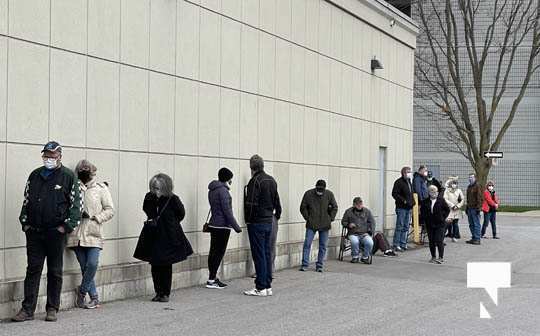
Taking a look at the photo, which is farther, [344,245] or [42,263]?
[344,245]

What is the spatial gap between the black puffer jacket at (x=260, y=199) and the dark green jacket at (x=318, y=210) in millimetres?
3496

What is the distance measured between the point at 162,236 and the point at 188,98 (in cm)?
299

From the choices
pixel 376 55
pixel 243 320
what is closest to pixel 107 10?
pixel 243 320

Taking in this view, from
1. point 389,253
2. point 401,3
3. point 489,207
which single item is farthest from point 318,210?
point 401,3

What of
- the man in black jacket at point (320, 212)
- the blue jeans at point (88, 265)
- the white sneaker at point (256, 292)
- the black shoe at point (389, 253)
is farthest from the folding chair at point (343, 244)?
the blue jeans at point (88, 265)

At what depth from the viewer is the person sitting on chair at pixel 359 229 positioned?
19.9 meters

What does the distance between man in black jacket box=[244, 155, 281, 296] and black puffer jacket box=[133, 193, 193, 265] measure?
1.27 meters

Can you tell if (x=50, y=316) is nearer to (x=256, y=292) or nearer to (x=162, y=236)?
(x=162, y=236)

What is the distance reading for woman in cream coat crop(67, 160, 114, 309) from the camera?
12352mm

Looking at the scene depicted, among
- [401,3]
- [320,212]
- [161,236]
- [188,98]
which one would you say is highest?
[401,3]

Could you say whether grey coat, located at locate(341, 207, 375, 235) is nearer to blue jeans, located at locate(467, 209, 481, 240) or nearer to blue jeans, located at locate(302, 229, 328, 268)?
blue jeans, located at locate(302, 229, 328, 268)

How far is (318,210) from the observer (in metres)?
18.1

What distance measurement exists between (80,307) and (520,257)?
12.8 meters

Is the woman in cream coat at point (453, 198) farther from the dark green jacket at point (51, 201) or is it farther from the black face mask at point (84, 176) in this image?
the dark green jacket at point (51, 201)
